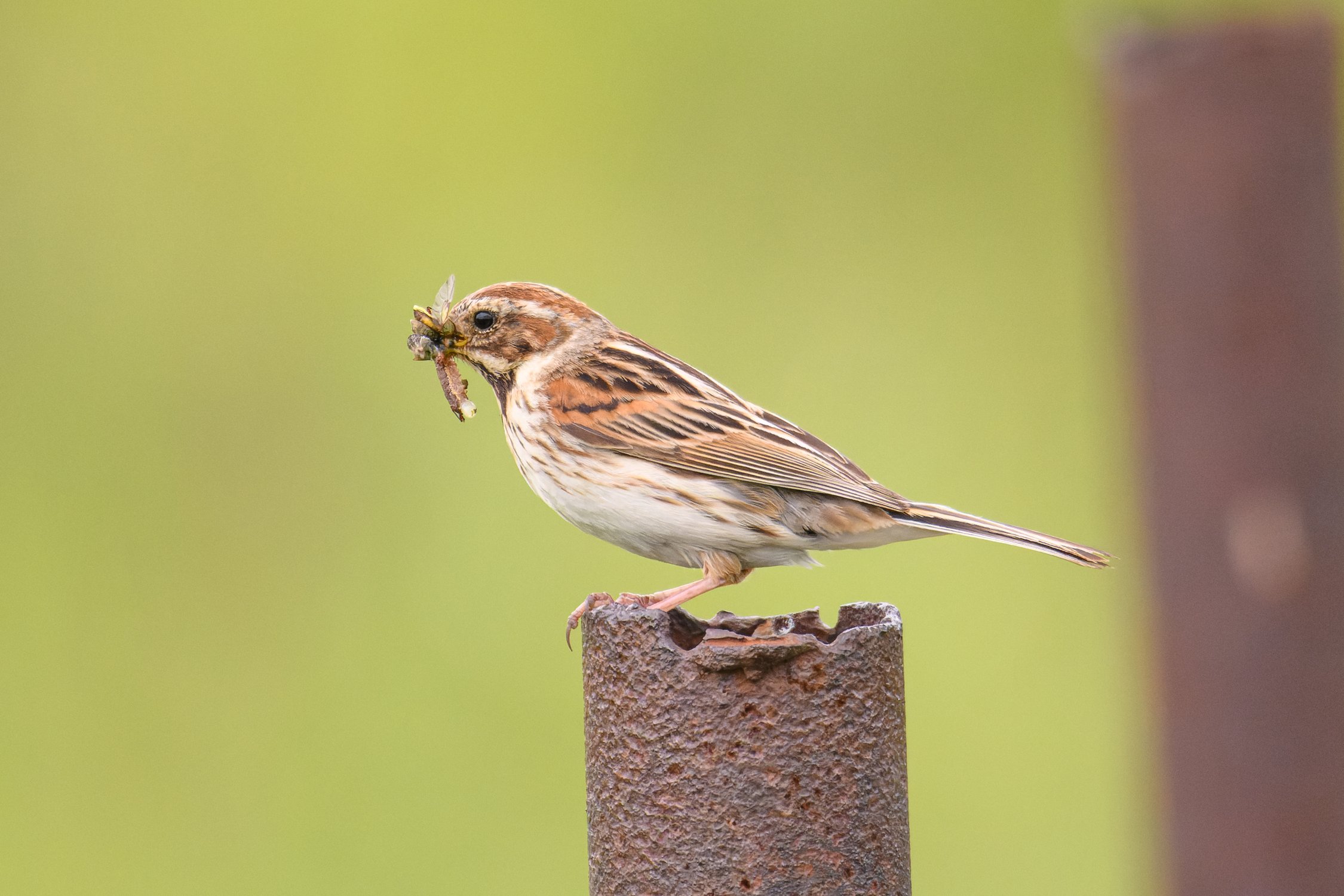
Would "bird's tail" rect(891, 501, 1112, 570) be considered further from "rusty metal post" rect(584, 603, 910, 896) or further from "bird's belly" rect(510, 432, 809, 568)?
"rusty metal post" rect(584, 603, 910, 896)

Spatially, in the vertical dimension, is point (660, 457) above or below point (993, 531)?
above

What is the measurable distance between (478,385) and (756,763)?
19.3 ft

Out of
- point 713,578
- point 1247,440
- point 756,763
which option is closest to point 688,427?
point 713,578

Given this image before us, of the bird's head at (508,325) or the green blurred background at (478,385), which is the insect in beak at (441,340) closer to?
the bird's head at (508,325)

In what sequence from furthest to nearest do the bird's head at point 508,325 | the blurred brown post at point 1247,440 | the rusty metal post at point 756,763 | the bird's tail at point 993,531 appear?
the bird's head at point 508,325, the blurred brown post at point 1247,440, the bird's tail at point 993,531, the rusty metal post at point 756,763

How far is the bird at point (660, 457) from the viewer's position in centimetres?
546

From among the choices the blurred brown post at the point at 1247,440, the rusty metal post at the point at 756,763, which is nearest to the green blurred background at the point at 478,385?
the blurred brown post at the point at 1247,440

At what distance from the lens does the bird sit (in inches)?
215

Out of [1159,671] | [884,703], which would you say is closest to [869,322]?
[1159,671]

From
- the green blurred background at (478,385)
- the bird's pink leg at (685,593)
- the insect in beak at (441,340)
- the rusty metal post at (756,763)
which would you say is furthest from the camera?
the green blurred background at (478,385)

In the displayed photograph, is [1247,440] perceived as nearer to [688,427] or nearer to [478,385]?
[688,427]

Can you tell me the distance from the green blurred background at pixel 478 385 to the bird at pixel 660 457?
3.78 metres

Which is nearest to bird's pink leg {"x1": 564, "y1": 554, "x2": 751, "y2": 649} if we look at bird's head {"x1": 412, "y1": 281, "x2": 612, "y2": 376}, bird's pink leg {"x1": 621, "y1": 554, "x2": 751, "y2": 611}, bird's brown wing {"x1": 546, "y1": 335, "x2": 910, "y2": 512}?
bird's pink leg {"x1": 621, "y1": 554, "x2": 751, "y2": 611}

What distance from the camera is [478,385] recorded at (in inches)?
364
